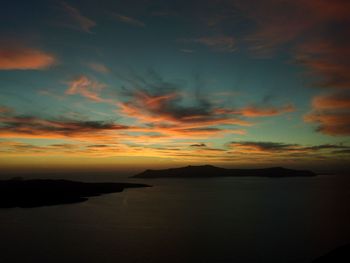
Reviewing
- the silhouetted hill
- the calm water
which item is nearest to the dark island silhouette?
the calm water

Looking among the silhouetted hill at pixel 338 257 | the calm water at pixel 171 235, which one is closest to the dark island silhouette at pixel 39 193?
the calm water at pixel 171 235

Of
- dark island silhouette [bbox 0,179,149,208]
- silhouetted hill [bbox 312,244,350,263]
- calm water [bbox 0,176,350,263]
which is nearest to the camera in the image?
silhouetted hill [bbox 312,244,350,263]

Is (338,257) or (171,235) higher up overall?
(338,257)

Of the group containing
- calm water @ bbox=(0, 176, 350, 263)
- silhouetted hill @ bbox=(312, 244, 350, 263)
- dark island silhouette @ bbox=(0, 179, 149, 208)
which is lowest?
calm water @ bbox=(0, 176, 350, 263)

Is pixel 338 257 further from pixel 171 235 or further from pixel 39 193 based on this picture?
pixel 39 193

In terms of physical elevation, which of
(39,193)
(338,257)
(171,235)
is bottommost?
(171,235)

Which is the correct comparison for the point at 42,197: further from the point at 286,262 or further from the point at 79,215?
the point at 286,262

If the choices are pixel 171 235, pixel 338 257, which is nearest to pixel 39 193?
pixel 171 235

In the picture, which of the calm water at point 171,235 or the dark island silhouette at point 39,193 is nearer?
the calm water at point 171,235

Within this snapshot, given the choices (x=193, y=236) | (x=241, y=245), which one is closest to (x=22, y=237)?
(x=193, y=236)

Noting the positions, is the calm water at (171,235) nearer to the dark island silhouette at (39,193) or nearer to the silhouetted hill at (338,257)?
the silhouetted hill at (338,257)

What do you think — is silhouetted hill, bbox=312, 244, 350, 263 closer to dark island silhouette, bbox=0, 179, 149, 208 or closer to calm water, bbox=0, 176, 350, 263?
calm water, bbox=0, 176, 350, 263
